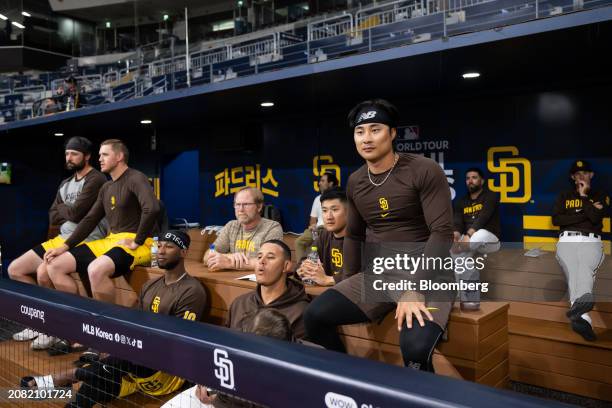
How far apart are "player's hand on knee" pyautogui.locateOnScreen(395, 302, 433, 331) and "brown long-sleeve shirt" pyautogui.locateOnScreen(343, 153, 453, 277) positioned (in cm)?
23

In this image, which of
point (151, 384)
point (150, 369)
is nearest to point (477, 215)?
point (151, 384)

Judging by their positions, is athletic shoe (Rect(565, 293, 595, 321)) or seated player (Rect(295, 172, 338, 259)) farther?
seated player (Rect(295, 172, 338, 259))

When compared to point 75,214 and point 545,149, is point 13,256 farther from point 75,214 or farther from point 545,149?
Result: point 545,149

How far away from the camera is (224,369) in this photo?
113 centimetres

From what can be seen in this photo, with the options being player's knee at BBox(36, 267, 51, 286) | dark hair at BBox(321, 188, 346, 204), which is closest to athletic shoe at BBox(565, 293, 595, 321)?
dark hair at BBox(321, 188, 346, 204)

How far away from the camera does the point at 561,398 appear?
3.38 meters

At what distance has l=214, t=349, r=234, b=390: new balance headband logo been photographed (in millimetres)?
1112

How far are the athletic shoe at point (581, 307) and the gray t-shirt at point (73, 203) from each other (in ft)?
12.7

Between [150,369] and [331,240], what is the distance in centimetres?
185

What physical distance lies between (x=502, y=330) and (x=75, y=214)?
357cm

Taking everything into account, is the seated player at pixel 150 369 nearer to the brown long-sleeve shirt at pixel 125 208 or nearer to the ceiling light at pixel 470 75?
the brown long-sleeve shirt at pixel 125 208

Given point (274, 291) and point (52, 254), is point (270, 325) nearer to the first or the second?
point (274, 291)

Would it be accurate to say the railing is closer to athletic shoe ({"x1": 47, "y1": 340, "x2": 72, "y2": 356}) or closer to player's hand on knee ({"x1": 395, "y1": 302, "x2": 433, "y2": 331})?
player's hand on knee ({"x1": 395, "y1": 302, "x2": 433, "y2": 331})

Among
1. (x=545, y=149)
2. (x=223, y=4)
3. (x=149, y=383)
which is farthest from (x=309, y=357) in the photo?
(x=223, y=4)
